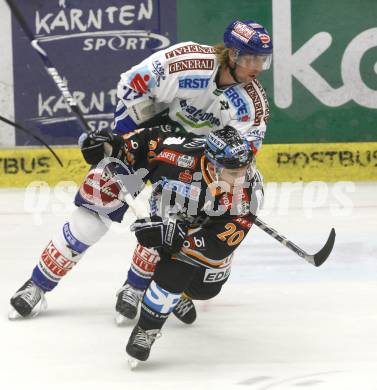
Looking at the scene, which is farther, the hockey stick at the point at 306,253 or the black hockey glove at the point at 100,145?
the hockey stick at the point at 306,253

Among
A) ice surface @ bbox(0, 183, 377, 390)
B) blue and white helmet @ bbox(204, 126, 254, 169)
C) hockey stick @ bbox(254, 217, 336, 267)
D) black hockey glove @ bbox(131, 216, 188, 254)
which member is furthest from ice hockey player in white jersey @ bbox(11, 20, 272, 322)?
black hockey glove @ bbox(131, 216, 188, 254)

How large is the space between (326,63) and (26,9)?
209 centimetres

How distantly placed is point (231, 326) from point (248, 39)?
1057 millimetres

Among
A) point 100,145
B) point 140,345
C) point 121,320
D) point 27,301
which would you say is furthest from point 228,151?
point 27,301

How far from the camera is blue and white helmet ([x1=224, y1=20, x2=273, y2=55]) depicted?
11.6 feet

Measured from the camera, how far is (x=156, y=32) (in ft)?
22.4

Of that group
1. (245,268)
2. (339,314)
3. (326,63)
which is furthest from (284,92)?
(339,314)

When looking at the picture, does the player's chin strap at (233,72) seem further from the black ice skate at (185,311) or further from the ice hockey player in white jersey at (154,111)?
the black ice skate at (185,311)

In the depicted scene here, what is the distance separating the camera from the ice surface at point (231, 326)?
3.04m

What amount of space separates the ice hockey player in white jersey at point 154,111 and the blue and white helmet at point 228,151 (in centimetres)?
51

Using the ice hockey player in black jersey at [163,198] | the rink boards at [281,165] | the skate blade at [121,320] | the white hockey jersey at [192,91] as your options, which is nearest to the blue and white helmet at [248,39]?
the white hockey jersey at [192,91]

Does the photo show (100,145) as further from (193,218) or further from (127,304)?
(127,304)

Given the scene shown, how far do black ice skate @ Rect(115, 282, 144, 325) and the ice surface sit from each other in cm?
6

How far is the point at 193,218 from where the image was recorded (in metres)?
3.26
